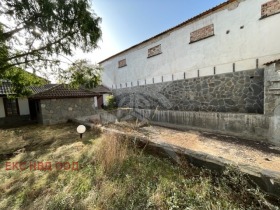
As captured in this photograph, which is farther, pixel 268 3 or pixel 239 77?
pixel 239 77

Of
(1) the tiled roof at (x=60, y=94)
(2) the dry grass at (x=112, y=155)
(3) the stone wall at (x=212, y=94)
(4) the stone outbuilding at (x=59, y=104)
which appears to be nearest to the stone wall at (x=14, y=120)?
(4) the stone outbuilding at (x=59, y=104)

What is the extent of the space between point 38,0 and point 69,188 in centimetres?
460

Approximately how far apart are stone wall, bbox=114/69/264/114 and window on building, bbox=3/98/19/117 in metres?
9.84

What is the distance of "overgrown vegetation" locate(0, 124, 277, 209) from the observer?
7.36 ft

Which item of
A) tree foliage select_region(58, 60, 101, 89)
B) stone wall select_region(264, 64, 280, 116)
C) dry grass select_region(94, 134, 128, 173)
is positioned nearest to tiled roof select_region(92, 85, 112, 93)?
tree foliage select_region(58, 60, 101, 89)

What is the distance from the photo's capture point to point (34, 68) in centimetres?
565

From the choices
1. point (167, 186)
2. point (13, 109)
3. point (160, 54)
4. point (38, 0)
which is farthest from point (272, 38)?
point (13, 109)

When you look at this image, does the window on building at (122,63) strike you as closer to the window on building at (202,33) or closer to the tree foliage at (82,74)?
the window on building at (202,33)

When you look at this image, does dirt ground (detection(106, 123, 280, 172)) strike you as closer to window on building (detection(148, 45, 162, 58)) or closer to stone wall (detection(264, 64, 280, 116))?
stone wall (detection(264, 64, 280, 116))

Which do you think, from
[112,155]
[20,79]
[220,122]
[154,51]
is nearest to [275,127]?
[220,122]

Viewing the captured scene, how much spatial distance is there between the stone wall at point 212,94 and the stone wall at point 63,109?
4909 mm

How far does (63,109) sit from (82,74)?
5.16 meters

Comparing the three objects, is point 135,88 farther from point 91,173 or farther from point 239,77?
point 91,173

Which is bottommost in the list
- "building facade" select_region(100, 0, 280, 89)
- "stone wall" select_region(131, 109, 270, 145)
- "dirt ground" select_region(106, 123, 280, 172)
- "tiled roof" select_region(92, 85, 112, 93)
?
"dirt ground" select_region(106, 123, 280, 172)
